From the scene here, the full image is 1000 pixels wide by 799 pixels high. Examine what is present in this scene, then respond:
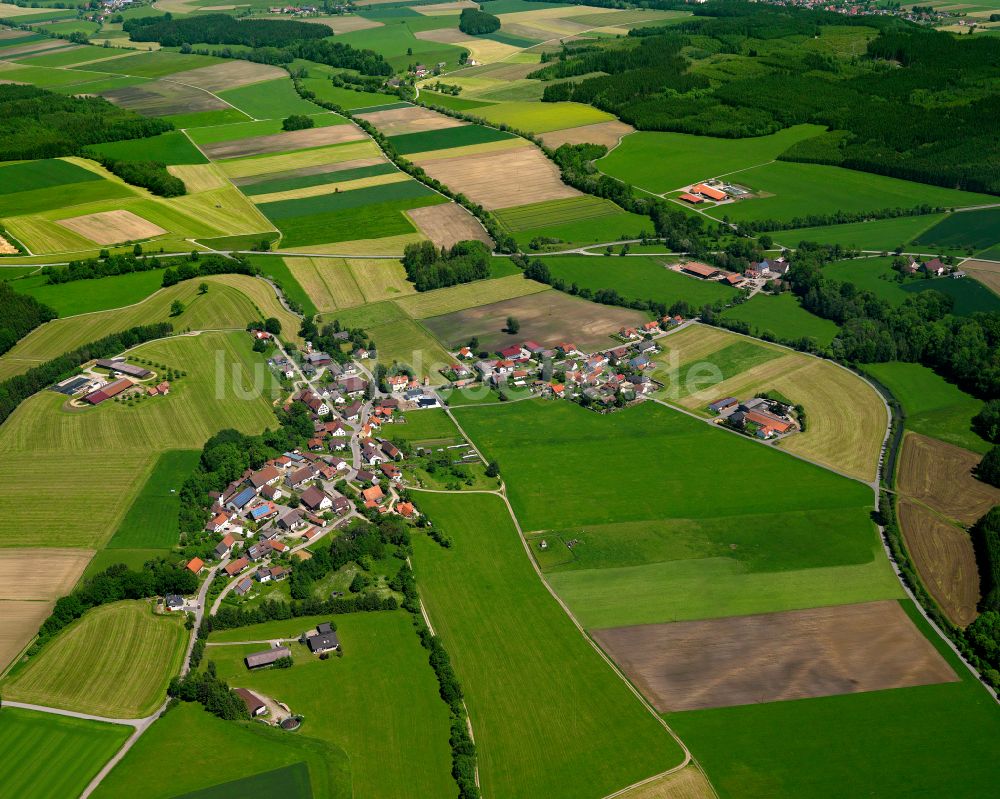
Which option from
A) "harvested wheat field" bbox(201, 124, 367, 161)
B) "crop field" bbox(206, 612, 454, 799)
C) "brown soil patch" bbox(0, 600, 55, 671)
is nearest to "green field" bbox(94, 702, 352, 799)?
"crop field" bbox(206, 612, 454, 799)

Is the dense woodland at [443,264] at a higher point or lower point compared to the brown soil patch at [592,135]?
lower

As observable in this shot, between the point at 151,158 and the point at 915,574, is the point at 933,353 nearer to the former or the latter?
A: the point at 915,574

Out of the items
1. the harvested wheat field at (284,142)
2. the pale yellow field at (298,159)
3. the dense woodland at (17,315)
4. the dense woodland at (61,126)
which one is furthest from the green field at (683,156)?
the dense woodland at (17,315)

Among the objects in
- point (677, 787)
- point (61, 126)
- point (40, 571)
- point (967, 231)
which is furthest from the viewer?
point (61, 126)

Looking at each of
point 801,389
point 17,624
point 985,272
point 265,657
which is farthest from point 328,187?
point 265,657

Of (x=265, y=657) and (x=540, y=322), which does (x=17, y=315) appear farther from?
(x=265, y=657)

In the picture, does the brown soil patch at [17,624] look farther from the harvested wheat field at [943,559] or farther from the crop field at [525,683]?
the harvested wheat field at [943,559]

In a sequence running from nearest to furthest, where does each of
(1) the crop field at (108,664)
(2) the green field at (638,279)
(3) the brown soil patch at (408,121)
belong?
1. (1) the crop field at (108,664)
2. (2) the green field at (638,279)
3. (3) the brown soil patch at (408,121)

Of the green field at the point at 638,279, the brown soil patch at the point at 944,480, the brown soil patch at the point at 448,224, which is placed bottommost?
the brown soil patch at the point at 944,480

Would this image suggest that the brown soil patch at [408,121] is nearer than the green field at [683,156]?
No
